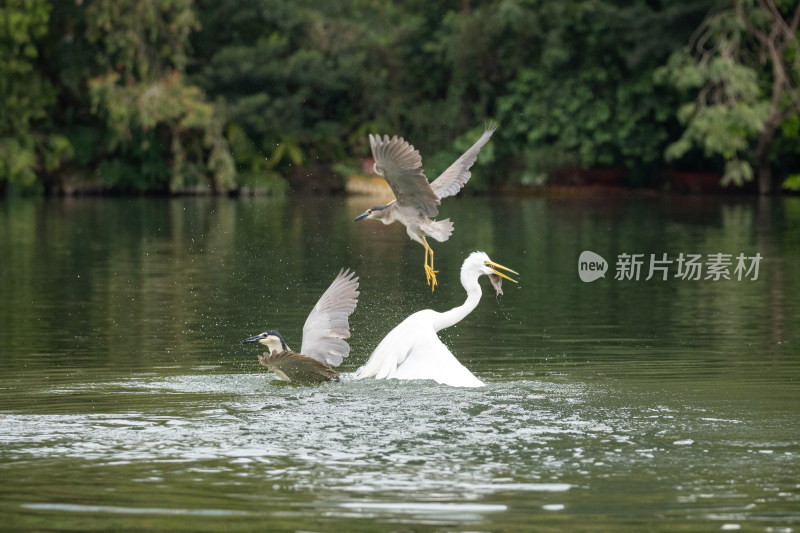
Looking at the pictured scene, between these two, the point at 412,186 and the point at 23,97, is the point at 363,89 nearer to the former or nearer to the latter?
the point at 23,97

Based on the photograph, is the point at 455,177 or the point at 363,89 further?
the point at 363,89

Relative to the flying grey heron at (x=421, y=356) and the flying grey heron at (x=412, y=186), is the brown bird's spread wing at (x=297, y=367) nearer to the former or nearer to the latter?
the flying grey heron at (x=421, y=356)

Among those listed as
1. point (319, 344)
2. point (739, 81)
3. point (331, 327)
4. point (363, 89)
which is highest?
point (363, 89)

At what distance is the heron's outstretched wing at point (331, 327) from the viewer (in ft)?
34.9

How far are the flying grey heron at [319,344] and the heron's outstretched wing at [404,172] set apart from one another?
83 centimetres

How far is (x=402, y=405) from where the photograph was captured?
938 centimetres

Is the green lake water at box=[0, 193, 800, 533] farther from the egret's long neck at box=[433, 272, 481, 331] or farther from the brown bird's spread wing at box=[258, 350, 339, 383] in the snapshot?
the egret's long neck at box=[433, 272, 481, 331]

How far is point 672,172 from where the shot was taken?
45.5 metres

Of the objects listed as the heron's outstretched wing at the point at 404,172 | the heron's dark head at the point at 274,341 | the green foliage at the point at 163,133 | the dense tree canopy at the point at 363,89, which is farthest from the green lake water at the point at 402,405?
the dense tree canopy at the point at 363,89

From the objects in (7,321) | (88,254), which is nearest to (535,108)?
(88,254)

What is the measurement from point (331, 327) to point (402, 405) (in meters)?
1.53

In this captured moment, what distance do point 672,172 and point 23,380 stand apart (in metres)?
36.9

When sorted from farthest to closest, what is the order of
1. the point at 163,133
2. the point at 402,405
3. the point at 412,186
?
the point at 163,133 → the point at 412,186 → the point at 402,405

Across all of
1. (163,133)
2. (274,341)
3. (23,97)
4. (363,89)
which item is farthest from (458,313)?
(363,89)
